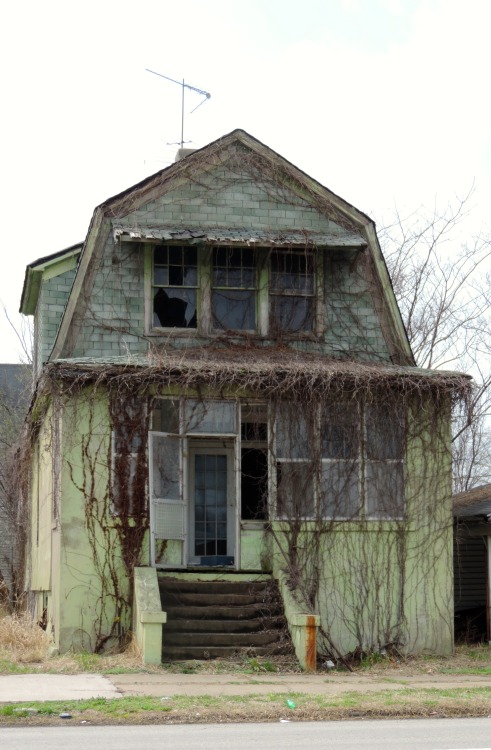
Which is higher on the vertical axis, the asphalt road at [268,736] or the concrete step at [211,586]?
the concrete step at [211,586]

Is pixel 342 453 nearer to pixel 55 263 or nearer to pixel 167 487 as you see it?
pixel 167 487

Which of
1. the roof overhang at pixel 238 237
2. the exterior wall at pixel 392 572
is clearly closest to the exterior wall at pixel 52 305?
the roof overhang at pixel 238 237

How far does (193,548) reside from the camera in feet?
64.3

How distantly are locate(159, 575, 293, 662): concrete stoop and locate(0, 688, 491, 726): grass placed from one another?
148 inches

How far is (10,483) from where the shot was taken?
27547 millimetres

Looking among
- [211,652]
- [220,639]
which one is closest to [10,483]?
[220,639]

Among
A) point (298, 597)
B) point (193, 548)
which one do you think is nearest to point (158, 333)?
point (193, 548)

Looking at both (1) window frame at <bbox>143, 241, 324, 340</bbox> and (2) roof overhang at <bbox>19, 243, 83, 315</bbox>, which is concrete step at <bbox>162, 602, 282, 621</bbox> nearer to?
(1) window frame at <bbox>143, 241, 324, 340</bbox>

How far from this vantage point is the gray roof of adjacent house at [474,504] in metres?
20.9

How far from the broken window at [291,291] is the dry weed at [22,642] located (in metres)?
6.23

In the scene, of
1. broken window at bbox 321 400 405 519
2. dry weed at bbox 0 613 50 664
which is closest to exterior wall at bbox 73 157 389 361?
broken window at bbox 321 400 405 519

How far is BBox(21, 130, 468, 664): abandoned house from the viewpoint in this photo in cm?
1748

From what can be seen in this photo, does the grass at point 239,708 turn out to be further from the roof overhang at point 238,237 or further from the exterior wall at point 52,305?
the exterior wall at point 52,305

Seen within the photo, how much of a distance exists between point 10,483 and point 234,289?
1037cm
